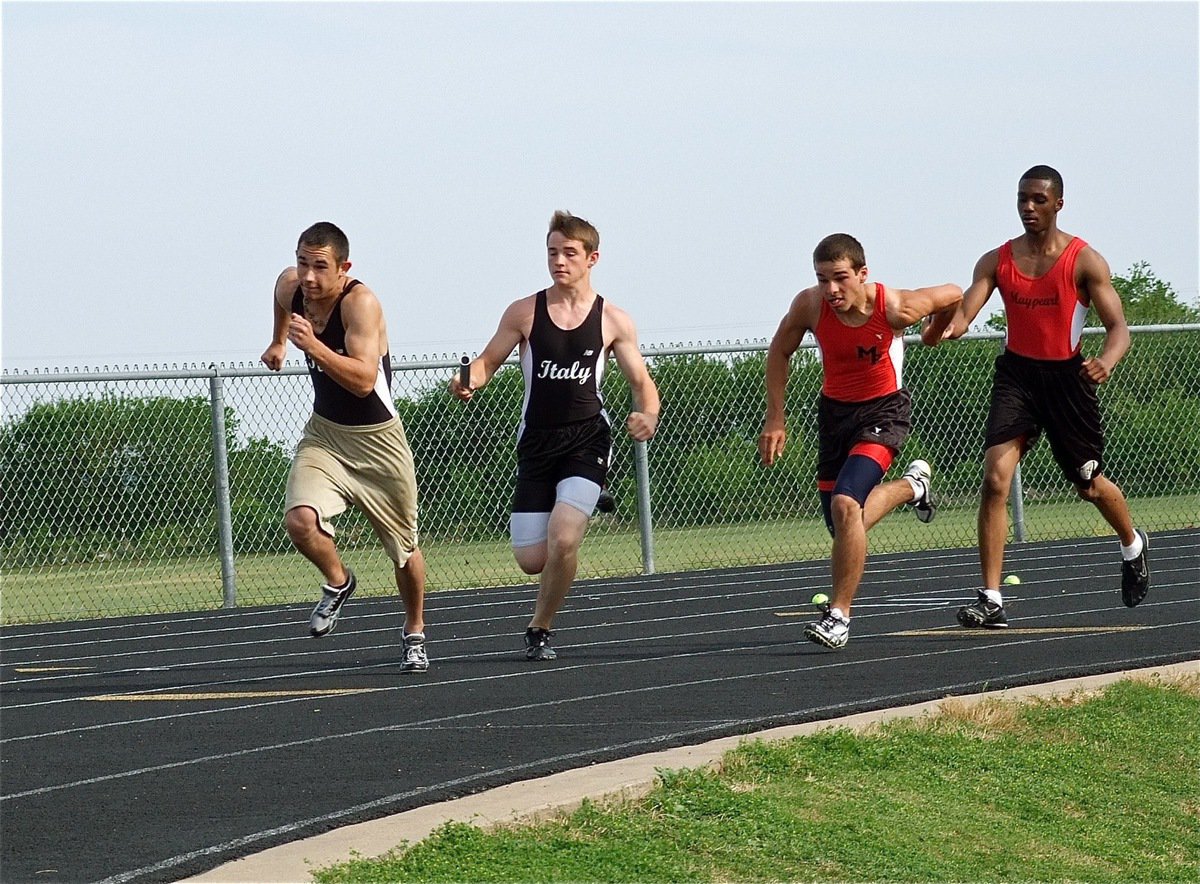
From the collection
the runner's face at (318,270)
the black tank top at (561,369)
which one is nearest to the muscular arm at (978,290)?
the black tank top at (561,369)

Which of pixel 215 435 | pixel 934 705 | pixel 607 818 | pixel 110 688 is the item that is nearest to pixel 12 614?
pixel 215 435

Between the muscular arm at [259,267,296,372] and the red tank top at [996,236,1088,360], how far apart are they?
144 inches

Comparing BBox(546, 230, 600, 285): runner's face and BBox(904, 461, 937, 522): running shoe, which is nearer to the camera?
BBox(546, 230, 600, 285): runner's face

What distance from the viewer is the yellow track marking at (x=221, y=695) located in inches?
336

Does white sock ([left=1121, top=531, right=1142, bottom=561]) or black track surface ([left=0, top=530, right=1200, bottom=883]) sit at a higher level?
white sock ([left=1121, top=531, right=1142, bottom=561])

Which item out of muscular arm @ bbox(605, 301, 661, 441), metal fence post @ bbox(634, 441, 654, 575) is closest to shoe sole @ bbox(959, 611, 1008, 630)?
muscular arm @ bbox(605, 301, 661, 441)

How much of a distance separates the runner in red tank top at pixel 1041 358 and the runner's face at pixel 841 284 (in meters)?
0.68

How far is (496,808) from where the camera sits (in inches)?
213

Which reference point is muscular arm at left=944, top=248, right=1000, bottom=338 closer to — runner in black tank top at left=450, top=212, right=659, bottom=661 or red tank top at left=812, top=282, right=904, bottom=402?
red tank top at left=812, top=282, right=904, bottom=402

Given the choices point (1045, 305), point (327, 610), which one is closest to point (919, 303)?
point (1045, 305)

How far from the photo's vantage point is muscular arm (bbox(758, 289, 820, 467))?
9.52m

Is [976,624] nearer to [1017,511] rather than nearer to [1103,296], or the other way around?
[1103,296]

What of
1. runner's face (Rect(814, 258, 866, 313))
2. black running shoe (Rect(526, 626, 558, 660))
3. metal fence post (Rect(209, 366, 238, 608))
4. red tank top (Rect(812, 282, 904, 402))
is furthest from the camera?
metal fence post (Rect(209, 366, 238, 608))

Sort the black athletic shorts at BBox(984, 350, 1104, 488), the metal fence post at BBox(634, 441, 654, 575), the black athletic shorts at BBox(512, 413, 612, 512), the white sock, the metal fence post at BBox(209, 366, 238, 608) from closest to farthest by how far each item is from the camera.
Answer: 1. the black athletic shorts at BBox(512, 413, 612, 512)
2. the black athletic shorts at BBox(984, 350, 1104, 488)
3. the white sock
4. the metal fence post at BBox(209, 366, 238, 608)
5. the metal fence post at BBox(634, 441, 654, 575)
